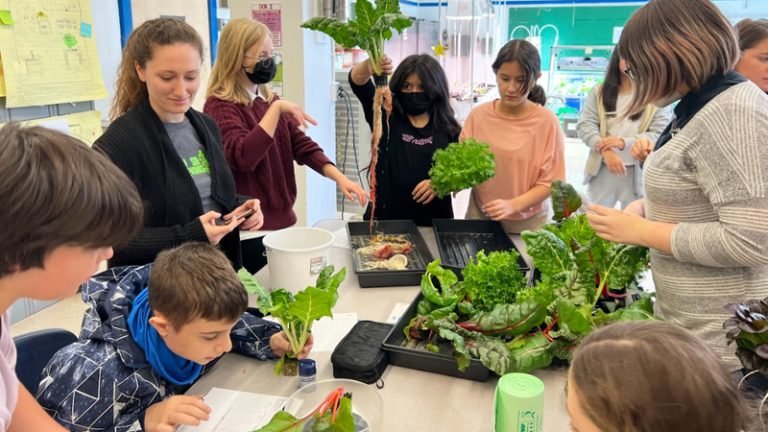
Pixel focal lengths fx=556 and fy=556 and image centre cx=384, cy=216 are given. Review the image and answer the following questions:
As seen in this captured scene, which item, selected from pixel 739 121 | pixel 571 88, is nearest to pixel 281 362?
pixel 739 121

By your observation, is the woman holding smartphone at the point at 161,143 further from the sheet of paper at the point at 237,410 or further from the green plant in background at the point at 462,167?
the green plant in background at the point at 462,167

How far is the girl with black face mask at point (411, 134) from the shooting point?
97.0 inches

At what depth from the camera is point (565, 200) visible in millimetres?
1906

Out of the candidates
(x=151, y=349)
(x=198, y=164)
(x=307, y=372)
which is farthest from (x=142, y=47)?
(x=307, y=372)

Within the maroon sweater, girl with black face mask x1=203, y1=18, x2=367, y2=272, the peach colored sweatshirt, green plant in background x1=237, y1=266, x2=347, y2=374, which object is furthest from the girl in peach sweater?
green plant in background x1=237, y1=266, x2=347, y2=374

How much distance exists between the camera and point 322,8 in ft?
12.6

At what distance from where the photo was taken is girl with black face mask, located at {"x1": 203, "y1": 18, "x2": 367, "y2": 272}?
7.38 feet

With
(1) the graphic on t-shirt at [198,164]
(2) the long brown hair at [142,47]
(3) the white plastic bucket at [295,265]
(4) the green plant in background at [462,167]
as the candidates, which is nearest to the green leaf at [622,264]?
(4) the green plant in background at [462,167]

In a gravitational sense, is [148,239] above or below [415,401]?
above

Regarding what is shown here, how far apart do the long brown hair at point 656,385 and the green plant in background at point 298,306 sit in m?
0.73

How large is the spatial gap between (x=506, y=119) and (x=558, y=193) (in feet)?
2.28

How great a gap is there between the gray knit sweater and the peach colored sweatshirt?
99cm

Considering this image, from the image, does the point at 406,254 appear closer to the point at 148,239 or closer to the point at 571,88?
the point at 148,239

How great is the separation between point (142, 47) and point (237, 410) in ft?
3.78
